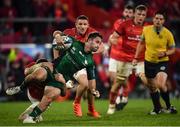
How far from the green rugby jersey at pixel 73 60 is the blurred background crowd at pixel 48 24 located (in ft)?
32.9

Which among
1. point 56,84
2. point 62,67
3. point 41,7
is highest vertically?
point 41,7

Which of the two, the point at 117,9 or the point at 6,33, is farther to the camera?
the point at 117,9

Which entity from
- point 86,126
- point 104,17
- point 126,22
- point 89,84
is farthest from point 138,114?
point 104,17

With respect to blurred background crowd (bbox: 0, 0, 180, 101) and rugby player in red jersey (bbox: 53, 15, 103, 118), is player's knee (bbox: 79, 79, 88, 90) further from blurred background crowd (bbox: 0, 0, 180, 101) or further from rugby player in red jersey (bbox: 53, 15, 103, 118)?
blurred background crowd (bbox: 0, 0, 180, 101)

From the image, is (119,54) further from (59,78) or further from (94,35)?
(59,78)

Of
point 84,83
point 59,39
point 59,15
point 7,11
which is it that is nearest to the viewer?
point 59,39

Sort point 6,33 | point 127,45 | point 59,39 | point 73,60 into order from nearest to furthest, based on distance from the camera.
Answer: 1. point 59,39
2. point 73,60
3. point 127,45
4. point 6,33

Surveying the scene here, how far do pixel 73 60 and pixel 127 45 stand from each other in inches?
136

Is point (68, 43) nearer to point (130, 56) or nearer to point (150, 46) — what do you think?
point (150, 46)

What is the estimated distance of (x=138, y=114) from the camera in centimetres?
1509

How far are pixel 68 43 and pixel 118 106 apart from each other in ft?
15.8

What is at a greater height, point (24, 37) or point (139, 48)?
point (139, 48)

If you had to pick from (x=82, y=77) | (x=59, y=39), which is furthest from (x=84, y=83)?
(x=59, y=39)

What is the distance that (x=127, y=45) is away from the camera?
16.9 m
